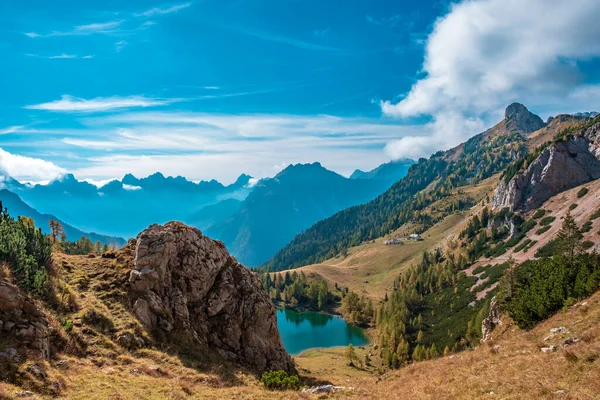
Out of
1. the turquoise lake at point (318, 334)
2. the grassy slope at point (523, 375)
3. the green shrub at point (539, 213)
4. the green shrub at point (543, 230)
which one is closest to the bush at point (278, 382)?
the grassy slope at point (523, 375)

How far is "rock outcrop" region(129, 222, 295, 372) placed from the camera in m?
44.0

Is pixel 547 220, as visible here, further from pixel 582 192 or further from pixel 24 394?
pixel 24 394

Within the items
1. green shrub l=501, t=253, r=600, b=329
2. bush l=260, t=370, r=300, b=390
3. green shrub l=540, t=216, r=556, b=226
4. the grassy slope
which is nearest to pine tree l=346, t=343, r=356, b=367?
green shrub l=501, t=253, r=600, b=329

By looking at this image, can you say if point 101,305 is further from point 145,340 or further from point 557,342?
point 557,342

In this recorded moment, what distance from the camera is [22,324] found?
2850cm

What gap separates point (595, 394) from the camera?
57.9 feet

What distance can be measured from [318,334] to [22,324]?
6152 inches

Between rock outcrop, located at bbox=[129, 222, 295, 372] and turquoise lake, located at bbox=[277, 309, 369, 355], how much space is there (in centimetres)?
9402

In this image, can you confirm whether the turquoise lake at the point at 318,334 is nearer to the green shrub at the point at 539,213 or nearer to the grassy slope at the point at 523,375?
the green shrub at the point at 539,213

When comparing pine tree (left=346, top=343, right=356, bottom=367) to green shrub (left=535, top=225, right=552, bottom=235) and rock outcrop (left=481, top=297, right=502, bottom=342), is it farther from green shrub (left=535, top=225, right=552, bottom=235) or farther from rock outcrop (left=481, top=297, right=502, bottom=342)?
green shrub (left=535, top=225, right=552, bottom=235)

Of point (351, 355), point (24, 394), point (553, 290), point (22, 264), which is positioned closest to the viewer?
point (24, 394)

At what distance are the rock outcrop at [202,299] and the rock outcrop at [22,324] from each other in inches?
470

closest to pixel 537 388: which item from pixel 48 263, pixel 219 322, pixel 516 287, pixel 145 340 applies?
pixel 145 340

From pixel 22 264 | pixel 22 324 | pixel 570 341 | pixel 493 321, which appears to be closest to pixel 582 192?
pixel 493 321
